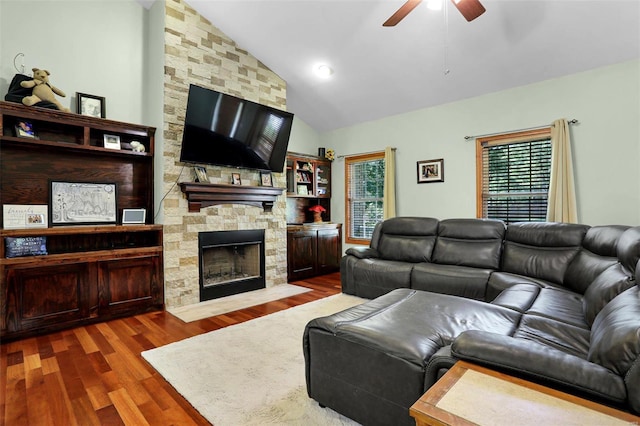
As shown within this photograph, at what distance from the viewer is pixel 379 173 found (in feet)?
18.2

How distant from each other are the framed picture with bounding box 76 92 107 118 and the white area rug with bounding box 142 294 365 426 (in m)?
2.64

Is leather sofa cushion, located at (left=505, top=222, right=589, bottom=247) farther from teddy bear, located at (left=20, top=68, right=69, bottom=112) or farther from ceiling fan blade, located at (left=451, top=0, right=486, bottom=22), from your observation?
teddy bear, located at (left=20, top=68, right=69, bottom=112)

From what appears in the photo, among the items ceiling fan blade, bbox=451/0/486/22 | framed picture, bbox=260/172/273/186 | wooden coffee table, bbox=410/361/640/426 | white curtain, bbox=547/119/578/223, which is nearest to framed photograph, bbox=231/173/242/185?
framed picture, bbox=260/172/273/186

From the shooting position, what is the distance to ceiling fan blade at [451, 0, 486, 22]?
233 cm

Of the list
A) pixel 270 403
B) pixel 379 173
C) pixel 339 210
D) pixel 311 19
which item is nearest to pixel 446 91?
pixel 379 173

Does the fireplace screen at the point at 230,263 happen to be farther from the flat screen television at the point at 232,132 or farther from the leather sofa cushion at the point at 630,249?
the leather sofa cushion at the point at 630,249

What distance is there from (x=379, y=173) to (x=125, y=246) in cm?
390

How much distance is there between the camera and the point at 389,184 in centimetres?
516

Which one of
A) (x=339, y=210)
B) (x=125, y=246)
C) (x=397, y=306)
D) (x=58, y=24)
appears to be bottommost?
(x=397, y=306)

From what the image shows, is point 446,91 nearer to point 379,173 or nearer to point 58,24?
point 379,173

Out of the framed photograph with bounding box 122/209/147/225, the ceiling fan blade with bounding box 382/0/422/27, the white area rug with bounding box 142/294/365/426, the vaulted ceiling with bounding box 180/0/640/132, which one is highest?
the vaulted ceiling with bounding box 180/0/640/132

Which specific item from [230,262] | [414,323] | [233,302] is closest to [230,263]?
[230,262]

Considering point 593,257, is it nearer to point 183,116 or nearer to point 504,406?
point 504,406

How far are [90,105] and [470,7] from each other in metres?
Result: 3.80
